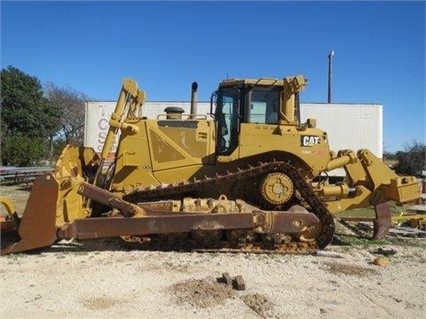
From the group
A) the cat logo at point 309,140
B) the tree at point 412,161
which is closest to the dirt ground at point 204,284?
the cat logo at point 309,140

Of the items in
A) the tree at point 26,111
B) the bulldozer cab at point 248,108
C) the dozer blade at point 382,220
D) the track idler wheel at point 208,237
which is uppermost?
the tree at point 26,111

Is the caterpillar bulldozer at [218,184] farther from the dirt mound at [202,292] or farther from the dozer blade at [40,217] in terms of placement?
the dirt mound at [202,292]

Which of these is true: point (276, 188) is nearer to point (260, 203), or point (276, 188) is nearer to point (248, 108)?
point (260, 203)

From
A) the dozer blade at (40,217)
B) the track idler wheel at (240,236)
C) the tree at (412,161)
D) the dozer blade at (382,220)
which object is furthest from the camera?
the tree at (412,161)

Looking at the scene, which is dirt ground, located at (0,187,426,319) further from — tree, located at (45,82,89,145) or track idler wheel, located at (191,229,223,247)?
tree, located at (45,82,89,145)

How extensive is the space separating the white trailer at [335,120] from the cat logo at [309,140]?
920 cm

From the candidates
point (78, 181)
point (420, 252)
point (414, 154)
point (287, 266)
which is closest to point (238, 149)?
point (287, 266)

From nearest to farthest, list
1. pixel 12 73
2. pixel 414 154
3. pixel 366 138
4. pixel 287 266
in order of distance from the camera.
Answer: pixel 287 266 < pixel 366 138 < pixel 414 154 < pixel 12 73

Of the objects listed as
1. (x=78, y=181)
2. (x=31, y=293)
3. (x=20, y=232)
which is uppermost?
(x=78, y=181)

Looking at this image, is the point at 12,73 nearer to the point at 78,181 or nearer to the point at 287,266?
the point at 78,181

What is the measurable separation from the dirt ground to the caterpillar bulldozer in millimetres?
398

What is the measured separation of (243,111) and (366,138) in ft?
34.6

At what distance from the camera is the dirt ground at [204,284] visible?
187 inches

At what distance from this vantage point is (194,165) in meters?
7.93
